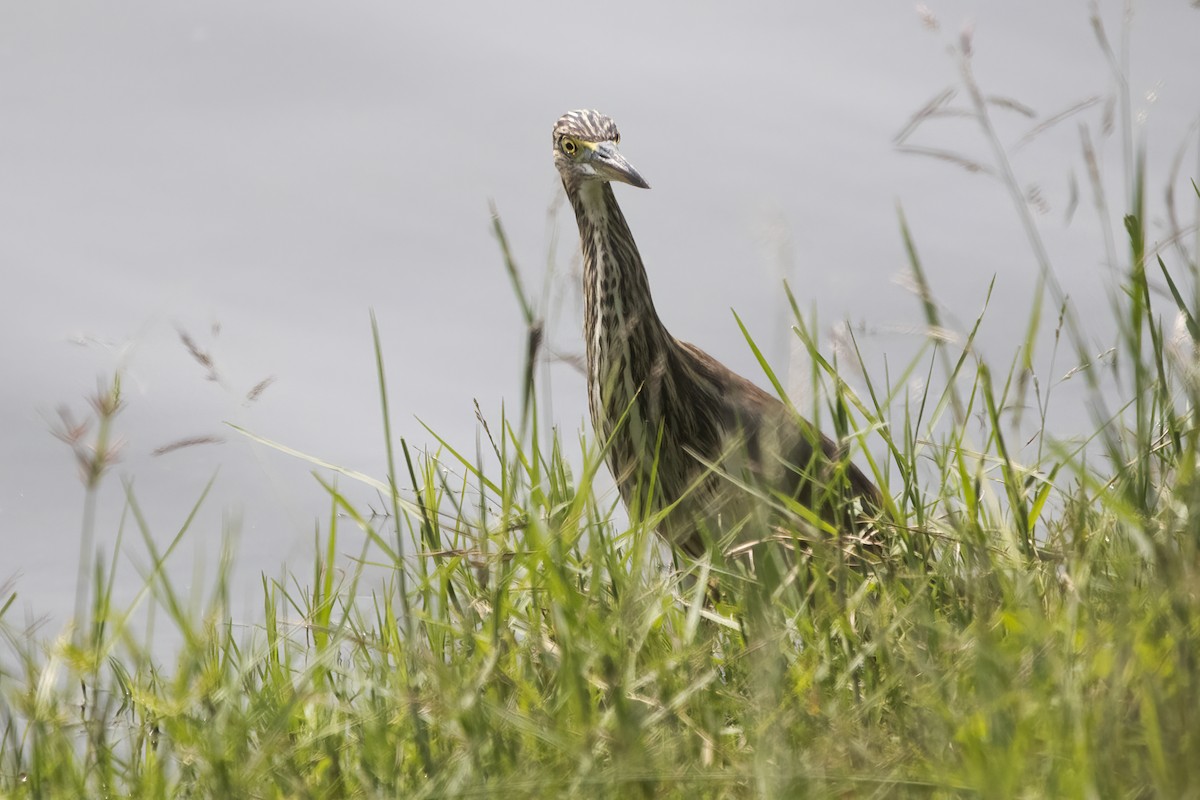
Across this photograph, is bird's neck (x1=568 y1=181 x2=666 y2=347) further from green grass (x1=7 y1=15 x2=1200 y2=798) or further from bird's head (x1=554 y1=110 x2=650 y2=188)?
green grass (x1=7 y1=15 x2=1200 y2=798)

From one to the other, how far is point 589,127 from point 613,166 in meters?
0.38

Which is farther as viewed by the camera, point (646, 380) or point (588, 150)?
point (588, 150)

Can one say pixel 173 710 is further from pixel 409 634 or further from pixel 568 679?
pixel 568 679

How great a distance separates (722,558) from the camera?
7.46 ft

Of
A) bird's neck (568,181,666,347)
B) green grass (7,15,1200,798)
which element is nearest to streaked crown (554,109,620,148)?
bird's neck (568,181,666,347)

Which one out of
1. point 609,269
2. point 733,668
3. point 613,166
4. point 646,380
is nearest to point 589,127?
point 613,166

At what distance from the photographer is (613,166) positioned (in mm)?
4012

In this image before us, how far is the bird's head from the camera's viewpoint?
405cm

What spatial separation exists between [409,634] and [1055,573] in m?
1.16

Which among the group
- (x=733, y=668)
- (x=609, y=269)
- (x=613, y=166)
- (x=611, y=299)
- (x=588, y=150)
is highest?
(x=588, y=150)

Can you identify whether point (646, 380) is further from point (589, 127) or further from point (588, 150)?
point (589, 127)

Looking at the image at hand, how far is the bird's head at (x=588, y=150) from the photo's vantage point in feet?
13.3

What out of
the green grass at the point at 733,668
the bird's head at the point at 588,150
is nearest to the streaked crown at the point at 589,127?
the bird's head at the point at 588,150

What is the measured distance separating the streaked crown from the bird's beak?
8 cm
